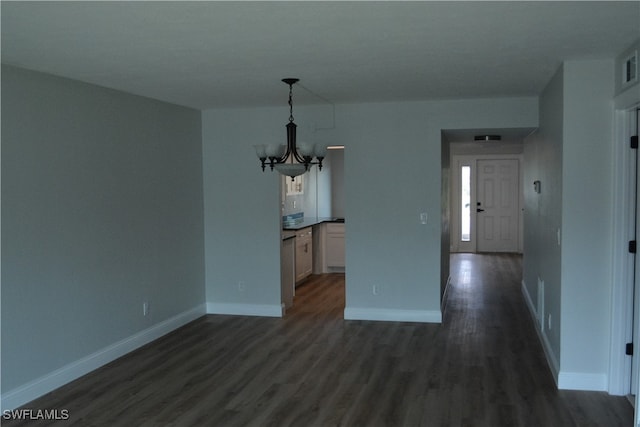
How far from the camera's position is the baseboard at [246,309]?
6.50m

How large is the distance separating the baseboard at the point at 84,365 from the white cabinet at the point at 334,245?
3465 mm

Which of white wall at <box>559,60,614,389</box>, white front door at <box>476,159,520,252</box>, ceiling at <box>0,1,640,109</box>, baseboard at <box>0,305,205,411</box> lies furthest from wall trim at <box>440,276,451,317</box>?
white front door at <box>476,159,520,252</box>

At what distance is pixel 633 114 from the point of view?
3.81 m

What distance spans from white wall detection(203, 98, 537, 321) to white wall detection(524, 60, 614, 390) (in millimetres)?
1862

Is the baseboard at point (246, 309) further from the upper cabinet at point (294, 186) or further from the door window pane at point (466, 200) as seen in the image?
the door window pane at point (466, 200)

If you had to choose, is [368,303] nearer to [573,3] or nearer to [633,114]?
[633,114]

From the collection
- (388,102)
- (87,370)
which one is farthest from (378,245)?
(87,370)

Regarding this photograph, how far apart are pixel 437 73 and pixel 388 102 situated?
169cm

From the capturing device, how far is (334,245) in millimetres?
9266

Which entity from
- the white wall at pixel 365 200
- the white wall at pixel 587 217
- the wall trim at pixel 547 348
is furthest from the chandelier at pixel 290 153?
the wall trim at pixel 547 348

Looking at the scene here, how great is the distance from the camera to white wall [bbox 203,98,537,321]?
6.03m

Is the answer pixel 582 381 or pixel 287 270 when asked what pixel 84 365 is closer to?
pixel 287 270

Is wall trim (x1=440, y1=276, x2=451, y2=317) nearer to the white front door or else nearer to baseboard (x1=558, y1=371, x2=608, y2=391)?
baseboard (x1=558, y1=371, x2=608, y2=391)

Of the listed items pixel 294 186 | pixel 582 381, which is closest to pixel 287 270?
pixel 294 186
